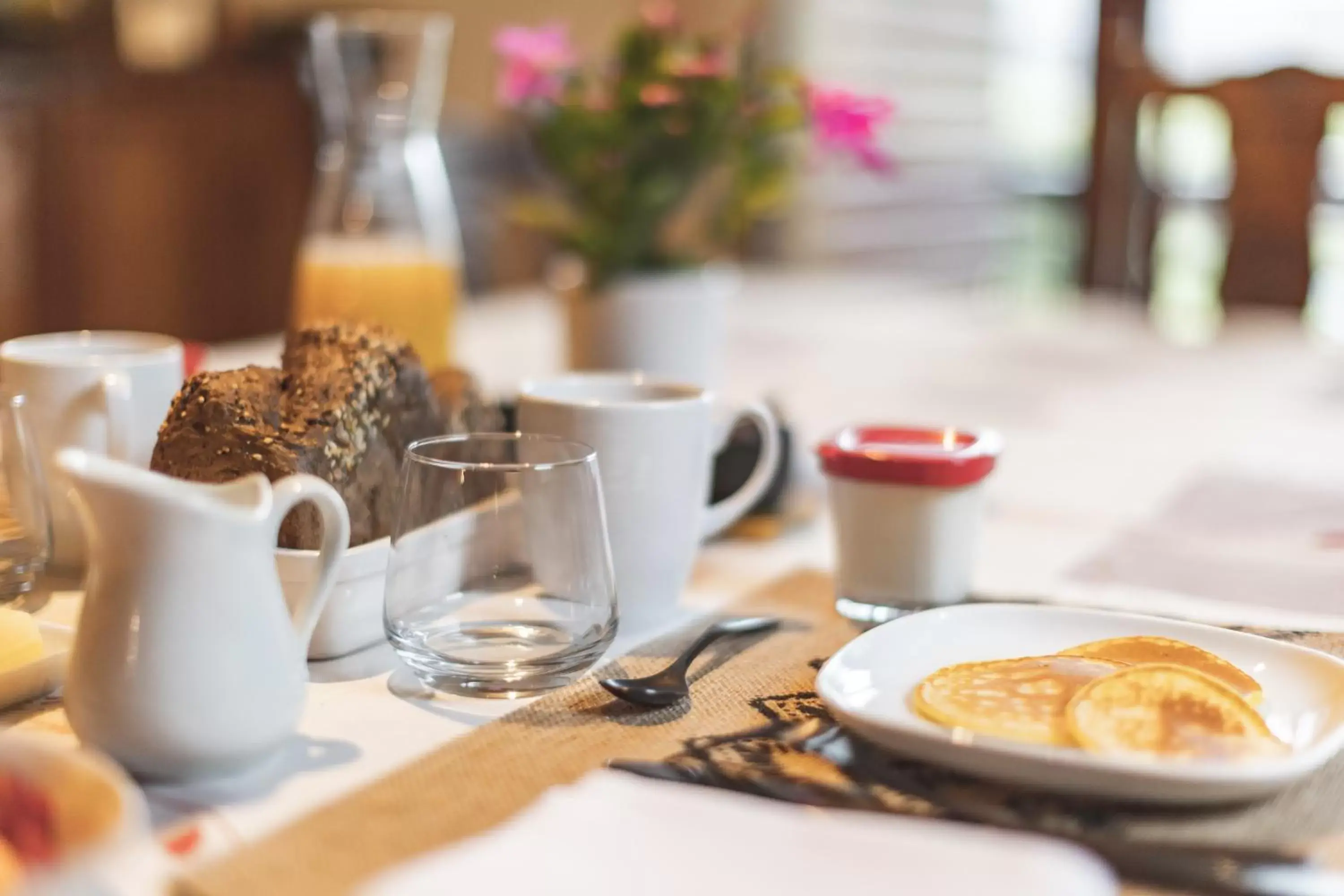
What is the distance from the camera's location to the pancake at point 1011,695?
53 cm

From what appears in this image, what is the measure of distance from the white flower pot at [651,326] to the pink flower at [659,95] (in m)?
0.16

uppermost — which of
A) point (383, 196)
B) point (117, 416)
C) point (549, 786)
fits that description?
point (383, 196)

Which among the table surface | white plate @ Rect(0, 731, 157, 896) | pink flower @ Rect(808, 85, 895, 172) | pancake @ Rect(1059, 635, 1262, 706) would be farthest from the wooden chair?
white plate @ Rect(0, 731, 157, 896)

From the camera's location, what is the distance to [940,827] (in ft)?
1.55

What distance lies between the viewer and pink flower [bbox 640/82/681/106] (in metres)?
1.14

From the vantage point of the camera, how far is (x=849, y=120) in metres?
1.19

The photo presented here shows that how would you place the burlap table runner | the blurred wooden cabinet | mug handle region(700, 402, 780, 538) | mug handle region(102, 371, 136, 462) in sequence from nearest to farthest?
1. the burlap table runner
2. mug handle region(102, 371, 136, 462)
3. mug handle region(700, 402, 780, 538)
4. the blurred wooden cabinet

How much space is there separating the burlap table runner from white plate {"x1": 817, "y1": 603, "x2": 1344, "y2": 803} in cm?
1

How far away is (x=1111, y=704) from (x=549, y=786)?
0.23 m

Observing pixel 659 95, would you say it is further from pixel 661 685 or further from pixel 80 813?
pixel 80 813

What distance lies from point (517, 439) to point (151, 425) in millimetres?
229

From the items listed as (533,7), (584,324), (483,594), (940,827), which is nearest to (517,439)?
(483,594)

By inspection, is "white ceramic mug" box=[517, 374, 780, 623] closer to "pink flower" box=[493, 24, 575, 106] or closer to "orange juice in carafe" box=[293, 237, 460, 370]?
"orange juice in carafe" box=[293, 237, 460, 370]

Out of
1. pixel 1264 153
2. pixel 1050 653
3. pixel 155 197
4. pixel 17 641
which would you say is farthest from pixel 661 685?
pixel 155 197
